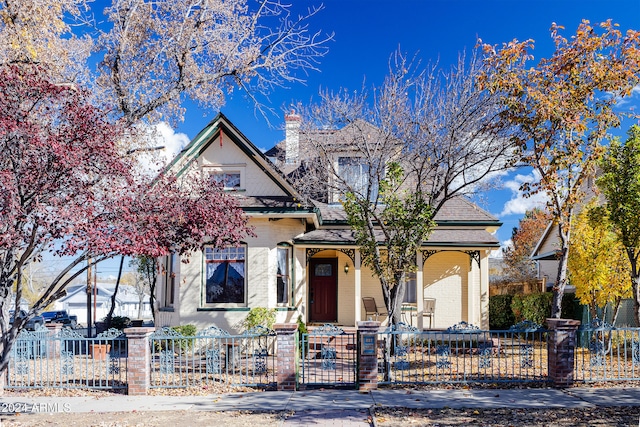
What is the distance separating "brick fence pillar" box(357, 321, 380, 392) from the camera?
10.2 metres

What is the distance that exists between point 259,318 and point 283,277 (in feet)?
5.92

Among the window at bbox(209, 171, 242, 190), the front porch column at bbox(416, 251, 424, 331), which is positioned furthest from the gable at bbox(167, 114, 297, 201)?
the front porch column at bbox(416, 251, 424, 331)

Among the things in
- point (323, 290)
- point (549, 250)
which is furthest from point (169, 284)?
point (549, 250)

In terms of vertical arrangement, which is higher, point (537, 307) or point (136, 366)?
point (136, 366)

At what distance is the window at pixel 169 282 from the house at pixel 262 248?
3cm

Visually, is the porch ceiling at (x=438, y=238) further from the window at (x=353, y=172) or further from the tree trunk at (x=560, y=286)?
the tree trunk at (x=560, y=286)

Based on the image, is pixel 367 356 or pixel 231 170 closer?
pixel 367 356

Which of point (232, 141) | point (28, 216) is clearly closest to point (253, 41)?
point (232, 141)

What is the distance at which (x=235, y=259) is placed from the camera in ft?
50.8

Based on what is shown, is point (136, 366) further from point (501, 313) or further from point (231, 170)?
point (501, 313)

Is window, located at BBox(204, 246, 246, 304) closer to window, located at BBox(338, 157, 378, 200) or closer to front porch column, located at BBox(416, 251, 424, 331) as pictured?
window, located at BBox(338, 157, 378, 200)

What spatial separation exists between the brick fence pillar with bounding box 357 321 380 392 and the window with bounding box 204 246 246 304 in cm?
588

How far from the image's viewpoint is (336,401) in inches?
370

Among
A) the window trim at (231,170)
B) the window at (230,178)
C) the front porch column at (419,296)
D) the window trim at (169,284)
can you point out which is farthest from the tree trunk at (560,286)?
the window trim at (169,284)
